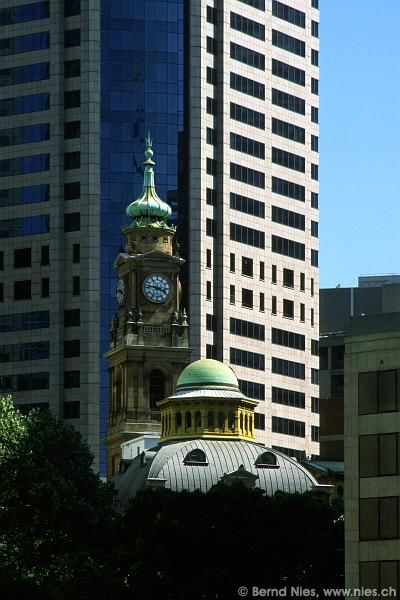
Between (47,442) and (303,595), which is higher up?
(47,442)

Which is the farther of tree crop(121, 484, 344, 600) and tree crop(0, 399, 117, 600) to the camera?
tree crop(0, 399, 117, 600)

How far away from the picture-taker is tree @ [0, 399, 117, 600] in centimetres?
16488

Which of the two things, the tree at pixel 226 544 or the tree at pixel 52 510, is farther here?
the tree at pixel 52 510

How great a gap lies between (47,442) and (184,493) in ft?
40.6

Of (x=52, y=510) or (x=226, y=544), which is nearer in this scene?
(x=226, y=544)

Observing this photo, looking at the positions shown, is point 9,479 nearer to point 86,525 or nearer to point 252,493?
point 86,525

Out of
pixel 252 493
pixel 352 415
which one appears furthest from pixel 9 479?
pixel 352 415

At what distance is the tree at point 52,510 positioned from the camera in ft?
541

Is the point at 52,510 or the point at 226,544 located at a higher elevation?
the point at 52,510

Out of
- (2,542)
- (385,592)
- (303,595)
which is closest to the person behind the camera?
(385,592)

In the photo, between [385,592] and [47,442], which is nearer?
[385,592]

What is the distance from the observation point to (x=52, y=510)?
562 feet

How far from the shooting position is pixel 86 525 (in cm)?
17162

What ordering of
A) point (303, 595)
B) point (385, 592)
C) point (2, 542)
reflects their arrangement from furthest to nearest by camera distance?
point (2, 542), point (303, 595), point (385, 592)
